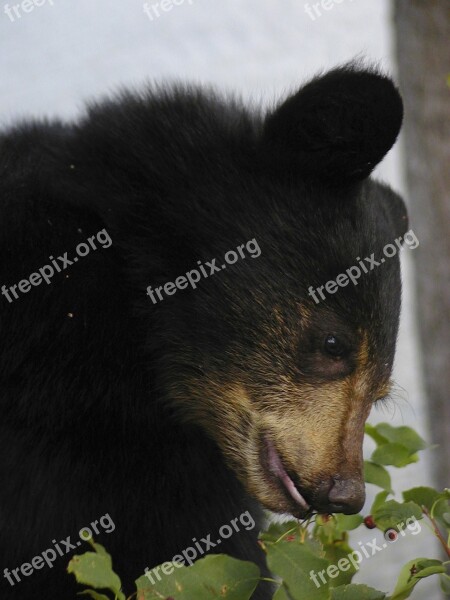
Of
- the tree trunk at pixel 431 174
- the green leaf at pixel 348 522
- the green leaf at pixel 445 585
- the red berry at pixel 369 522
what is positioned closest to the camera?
the green leaf at pixel 445 585

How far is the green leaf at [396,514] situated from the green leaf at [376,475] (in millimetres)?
202

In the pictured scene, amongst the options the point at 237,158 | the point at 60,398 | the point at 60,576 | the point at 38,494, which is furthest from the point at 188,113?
the point at 60,576

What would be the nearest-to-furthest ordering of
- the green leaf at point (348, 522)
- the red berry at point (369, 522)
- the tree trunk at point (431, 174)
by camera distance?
the red berry at point (369, 522)
the green leaf at point (348, 522)
the tree trunk at point (431, 174)

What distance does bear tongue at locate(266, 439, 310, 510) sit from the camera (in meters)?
1.89

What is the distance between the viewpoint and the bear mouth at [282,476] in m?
1.89

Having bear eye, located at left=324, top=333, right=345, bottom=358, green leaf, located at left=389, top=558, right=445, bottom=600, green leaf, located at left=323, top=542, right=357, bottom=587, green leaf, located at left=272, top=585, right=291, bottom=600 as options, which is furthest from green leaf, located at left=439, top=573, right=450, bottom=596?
bear eye, located at left=324, top=333, right=345, bottom=358

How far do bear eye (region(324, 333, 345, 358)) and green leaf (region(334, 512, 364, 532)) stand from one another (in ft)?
1.04

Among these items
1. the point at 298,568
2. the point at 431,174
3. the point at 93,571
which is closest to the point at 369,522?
the point at 298,568

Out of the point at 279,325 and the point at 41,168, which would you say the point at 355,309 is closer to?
the point at 279,325

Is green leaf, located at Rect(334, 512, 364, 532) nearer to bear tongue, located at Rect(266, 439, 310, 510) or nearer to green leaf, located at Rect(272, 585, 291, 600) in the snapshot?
bear tongue, located at Rect(266, 439, 310, 510)

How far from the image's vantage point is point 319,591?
1.42 metres

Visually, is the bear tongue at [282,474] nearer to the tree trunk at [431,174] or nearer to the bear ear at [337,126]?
the bear ear at [337,126]

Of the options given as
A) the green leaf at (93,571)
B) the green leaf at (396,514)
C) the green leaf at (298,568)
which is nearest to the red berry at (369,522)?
the green leaf at (396,514)

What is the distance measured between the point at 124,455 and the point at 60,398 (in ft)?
0.60
